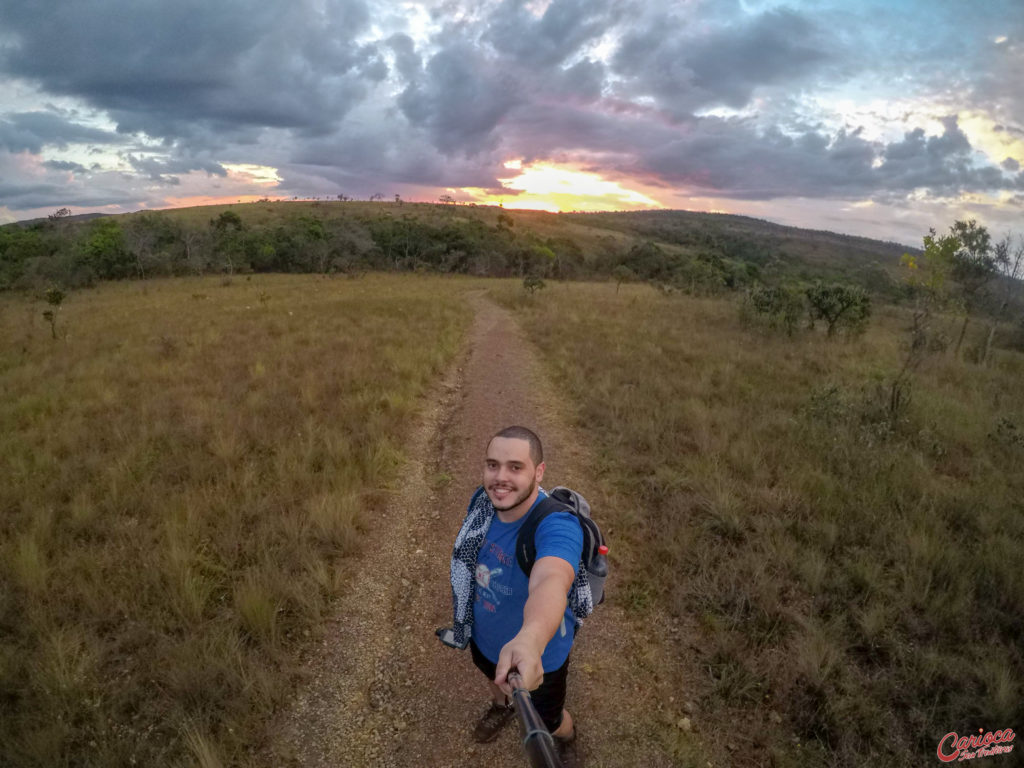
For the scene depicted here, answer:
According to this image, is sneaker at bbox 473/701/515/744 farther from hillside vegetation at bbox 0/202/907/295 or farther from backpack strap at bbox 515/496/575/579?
hillside vegetation at bbox 0/202/907/295

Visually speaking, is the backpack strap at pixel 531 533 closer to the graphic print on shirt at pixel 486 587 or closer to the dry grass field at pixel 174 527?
the graphic print on shirt at pixel 486 587

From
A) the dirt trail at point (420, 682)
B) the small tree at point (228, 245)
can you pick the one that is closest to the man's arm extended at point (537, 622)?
the dirt trail at point (420, 682)

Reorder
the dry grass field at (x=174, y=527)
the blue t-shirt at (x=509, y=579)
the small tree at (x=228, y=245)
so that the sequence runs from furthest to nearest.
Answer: the small tree at (x=228, y=245) → the dry grass field at (x=174, y=527) → the blue t-shirt at (x=509, y=579)

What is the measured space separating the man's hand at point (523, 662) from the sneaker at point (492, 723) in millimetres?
1970

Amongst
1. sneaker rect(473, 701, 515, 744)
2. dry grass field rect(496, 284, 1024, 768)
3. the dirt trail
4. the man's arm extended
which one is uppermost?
the man's arm extended

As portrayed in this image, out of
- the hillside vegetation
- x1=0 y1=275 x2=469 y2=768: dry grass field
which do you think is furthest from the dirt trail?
the hillside vegetation

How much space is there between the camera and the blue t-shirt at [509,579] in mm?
2018

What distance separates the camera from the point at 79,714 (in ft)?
10.1

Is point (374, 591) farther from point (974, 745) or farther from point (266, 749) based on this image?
point (974, 745)

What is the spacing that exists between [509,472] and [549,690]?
1.33 m

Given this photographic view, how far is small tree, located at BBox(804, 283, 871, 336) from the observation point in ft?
A: 49.4

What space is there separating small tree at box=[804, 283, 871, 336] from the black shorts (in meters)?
15.7

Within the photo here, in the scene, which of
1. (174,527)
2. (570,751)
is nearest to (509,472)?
(570,751)

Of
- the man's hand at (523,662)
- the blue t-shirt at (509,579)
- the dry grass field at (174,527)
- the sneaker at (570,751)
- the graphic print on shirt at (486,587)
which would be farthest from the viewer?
the dry grass field at (174,527)
